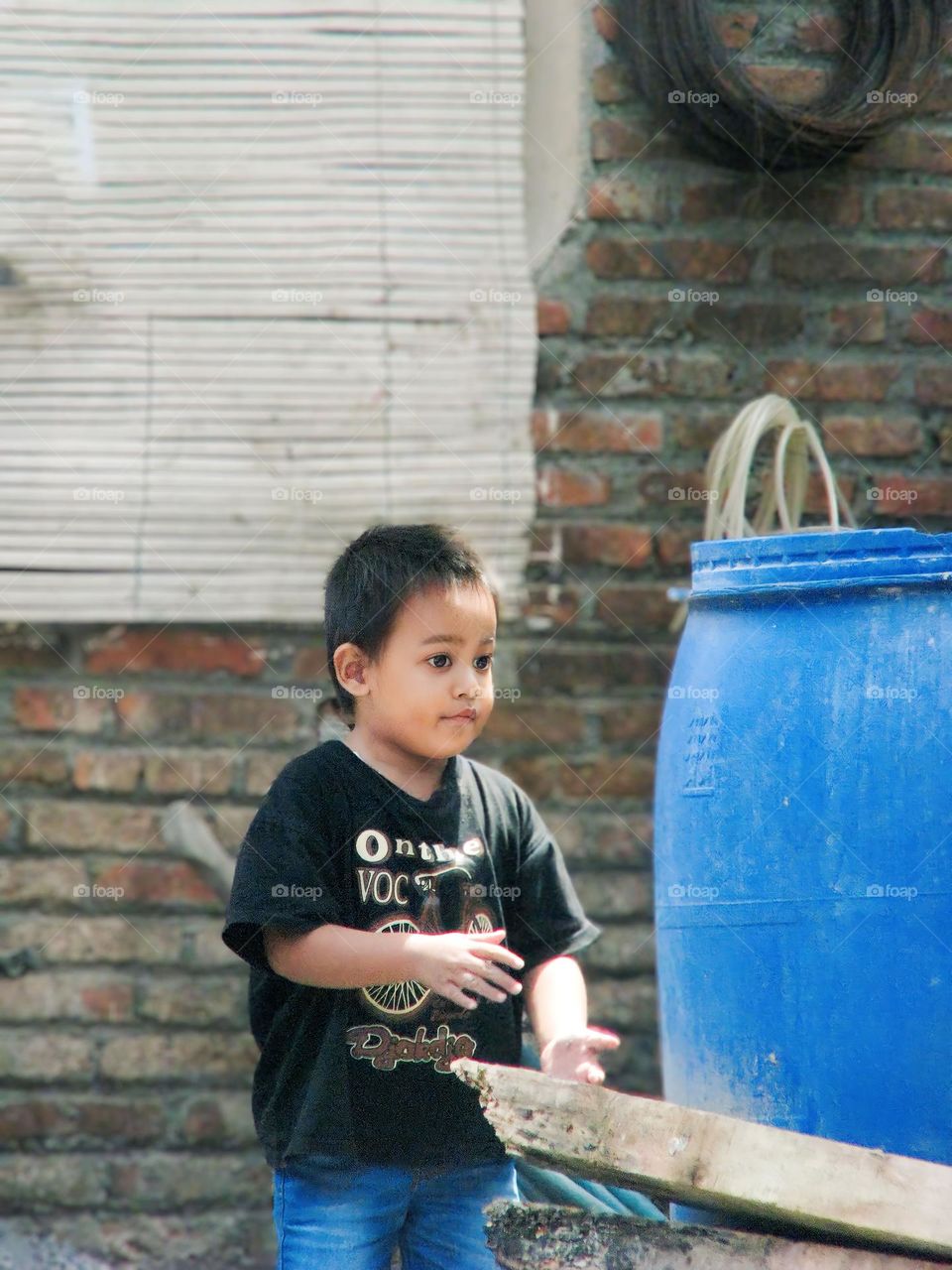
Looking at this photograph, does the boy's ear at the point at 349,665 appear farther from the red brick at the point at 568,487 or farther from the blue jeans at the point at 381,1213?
the red brick at the point at 568,487

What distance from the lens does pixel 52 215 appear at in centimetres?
223

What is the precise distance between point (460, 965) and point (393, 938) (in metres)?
0.08

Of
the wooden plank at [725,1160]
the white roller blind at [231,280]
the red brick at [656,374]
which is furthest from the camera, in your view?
the red brick at [656,374]

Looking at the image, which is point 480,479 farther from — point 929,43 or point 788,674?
point 929,43

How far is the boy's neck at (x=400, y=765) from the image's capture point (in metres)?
1.54

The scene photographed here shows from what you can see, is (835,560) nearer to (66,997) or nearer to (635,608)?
(635,608)

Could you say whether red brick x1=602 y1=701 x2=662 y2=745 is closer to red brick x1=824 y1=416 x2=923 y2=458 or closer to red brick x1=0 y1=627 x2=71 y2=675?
red brick x1=824 y1=416 x2=923 y2=458

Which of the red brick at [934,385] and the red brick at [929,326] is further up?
the red brick at [929,326]

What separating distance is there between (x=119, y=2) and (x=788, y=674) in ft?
4.83

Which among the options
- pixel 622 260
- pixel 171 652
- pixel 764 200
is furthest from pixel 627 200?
pixel 171 652

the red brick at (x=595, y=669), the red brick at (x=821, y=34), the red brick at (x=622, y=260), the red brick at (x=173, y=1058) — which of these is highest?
the red brick at (x=821, y=34)

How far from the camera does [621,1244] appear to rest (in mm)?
1368

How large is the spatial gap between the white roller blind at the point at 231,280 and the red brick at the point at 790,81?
1.30 ft

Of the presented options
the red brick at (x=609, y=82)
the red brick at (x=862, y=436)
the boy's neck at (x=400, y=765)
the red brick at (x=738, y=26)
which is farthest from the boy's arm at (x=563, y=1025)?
the red brick at (x=738, y=26)
